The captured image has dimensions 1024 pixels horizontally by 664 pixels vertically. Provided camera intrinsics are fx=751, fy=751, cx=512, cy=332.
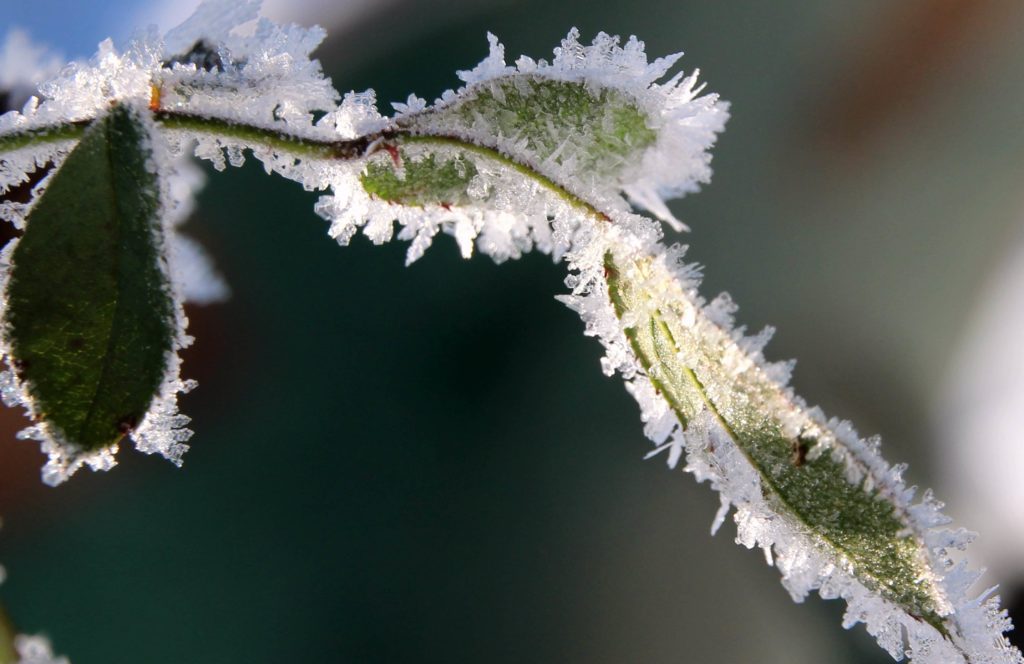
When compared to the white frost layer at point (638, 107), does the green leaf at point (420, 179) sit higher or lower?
lower

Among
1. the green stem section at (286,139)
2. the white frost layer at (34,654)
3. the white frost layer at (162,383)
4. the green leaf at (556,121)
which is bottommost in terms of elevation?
the white frost layer at (34,654)

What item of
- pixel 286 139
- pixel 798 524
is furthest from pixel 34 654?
pixel 798 524

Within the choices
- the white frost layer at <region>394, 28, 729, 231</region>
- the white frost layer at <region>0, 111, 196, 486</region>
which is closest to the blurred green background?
the white frost layer at <region>394, 28, 729, 231</region>

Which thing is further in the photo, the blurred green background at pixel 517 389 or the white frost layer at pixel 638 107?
the blurred green background at pixel 517 389

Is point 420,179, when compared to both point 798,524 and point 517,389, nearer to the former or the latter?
point 798,524

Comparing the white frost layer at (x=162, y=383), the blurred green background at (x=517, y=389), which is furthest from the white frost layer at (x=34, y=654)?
the blurred green background at (x=517, y=389)

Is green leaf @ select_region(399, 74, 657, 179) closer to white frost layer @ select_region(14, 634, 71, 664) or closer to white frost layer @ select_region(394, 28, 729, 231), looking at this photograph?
white frost layer @ select_region(394, 28, 729, 231)

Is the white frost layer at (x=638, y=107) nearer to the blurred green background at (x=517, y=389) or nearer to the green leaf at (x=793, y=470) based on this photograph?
the green leaf at (x=793, y=470)
